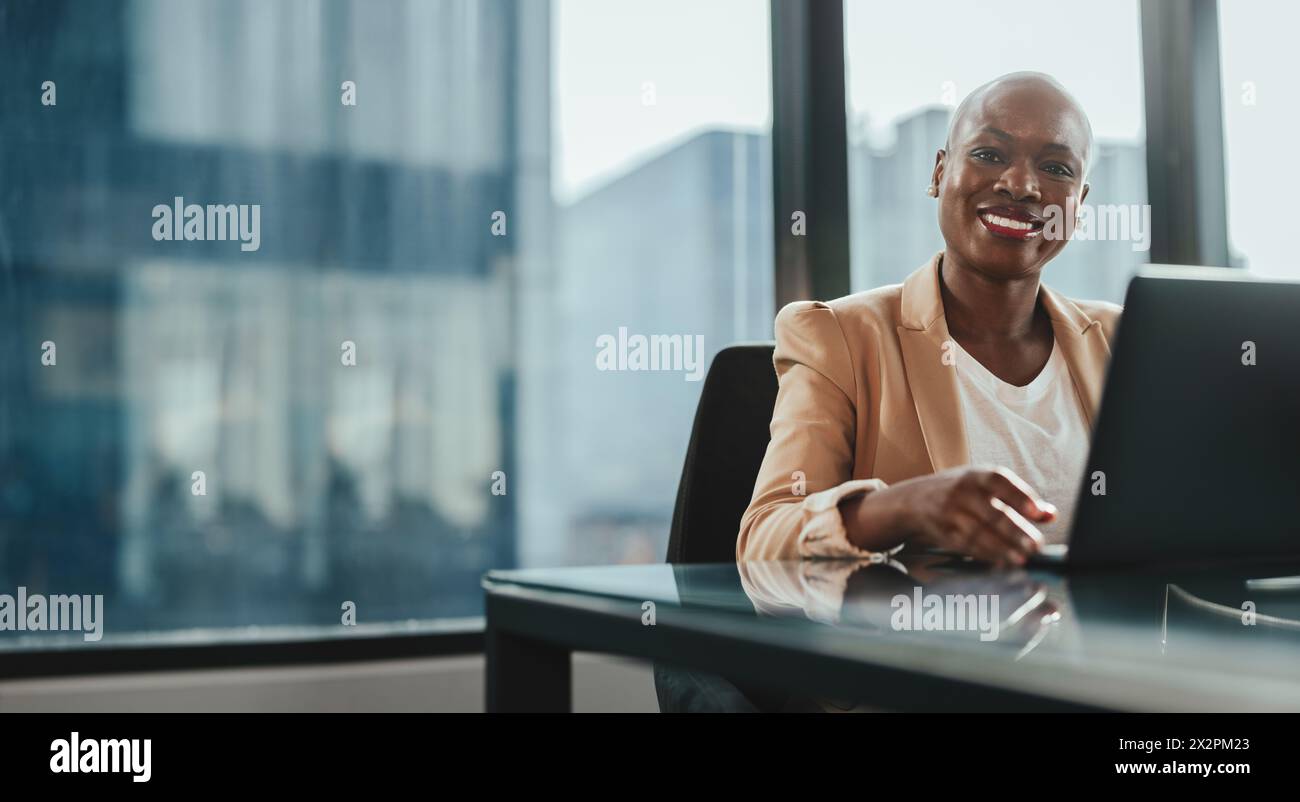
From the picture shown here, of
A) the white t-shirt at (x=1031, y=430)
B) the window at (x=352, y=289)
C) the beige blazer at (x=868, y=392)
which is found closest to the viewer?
the beige blazer at (x=868, y=392)

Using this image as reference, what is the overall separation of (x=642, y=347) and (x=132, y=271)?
1.04 metres

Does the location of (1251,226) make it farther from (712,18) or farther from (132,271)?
(132,271)

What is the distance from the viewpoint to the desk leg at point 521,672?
83 cm

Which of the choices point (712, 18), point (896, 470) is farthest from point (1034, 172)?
point (712, 18)

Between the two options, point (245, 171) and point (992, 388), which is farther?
point (245, 171)

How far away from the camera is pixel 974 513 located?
2.77 ft

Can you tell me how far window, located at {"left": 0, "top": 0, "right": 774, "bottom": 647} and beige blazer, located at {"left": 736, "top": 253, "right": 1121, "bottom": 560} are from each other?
102 centimetres

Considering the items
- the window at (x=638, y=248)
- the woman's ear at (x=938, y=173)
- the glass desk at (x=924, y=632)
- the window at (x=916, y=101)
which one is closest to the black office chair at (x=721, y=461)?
the glass desk at (x=924, y=632)

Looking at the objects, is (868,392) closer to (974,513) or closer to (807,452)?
(807,452)

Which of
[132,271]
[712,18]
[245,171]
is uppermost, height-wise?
[712,18]

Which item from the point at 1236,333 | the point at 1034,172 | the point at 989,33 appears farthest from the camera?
the point at 989,33

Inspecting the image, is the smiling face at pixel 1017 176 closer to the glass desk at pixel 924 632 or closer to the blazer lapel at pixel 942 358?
the blazer lapel at pixel 942 358

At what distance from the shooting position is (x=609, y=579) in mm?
834
